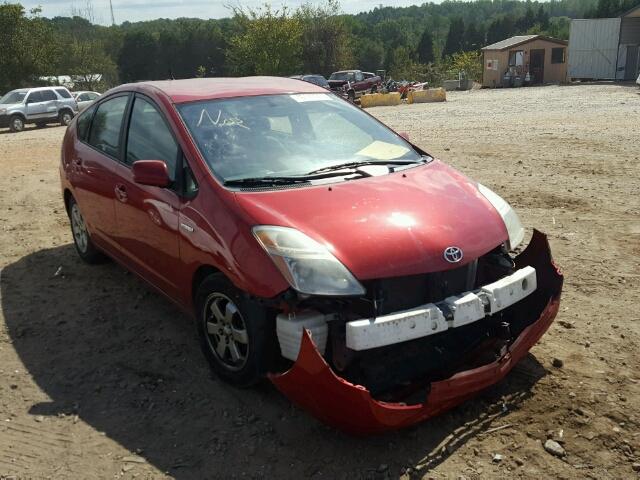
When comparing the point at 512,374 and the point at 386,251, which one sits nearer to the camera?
the point at 386,251

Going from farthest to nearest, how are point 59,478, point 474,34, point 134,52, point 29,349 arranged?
point 474,34 → point 134,52 → point 29,349 → point 59,478

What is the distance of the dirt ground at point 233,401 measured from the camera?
3.01 metres

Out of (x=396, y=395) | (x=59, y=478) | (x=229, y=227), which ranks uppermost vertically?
(x=229, y=227)

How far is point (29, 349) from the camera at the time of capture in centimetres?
432

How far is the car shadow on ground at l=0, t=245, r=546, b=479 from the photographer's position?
10.0ft

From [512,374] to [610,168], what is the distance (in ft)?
21.4

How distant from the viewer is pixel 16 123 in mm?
23688

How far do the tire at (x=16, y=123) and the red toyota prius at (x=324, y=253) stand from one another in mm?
21872

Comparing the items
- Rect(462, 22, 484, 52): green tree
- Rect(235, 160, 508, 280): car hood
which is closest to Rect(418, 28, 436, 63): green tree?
Rect(462, 22, 484, 52): green tree

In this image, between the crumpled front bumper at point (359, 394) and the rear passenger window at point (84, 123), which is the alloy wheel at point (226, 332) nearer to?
the crumpled front bumper at point (359, 394)

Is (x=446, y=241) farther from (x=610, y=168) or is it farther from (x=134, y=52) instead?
(x=134, y=52)

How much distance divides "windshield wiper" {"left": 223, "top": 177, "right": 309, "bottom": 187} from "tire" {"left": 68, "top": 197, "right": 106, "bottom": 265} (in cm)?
250

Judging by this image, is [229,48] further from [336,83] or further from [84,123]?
[84,123]

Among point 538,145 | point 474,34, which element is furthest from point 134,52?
point 538,145
